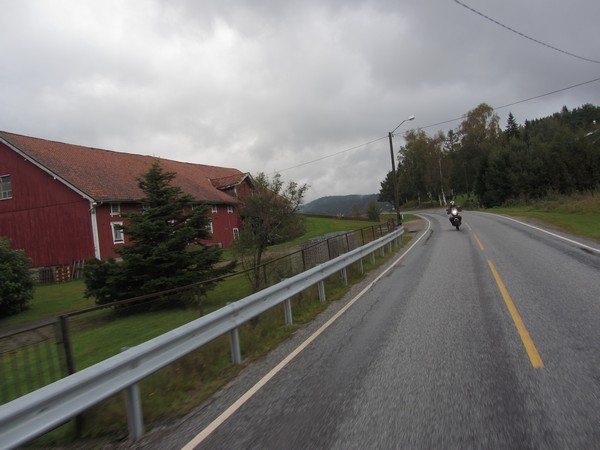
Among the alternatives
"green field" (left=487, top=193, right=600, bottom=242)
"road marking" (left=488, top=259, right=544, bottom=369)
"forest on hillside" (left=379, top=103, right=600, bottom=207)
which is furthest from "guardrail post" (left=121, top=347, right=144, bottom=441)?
"forest on hillside" (left=379, top=103, right=600, bottom=207)

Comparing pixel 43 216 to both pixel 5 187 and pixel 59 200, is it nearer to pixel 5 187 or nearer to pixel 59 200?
pixel 59 200

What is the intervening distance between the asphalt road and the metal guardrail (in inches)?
22.6

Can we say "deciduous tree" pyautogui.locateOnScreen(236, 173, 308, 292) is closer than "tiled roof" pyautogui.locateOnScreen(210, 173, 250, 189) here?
Yes

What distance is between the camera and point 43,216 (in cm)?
2886

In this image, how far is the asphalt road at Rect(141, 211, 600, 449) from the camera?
350 centimetres

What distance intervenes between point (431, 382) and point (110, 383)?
10.2ft

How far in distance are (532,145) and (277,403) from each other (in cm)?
7309

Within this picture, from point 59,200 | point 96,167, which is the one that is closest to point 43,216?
point 59,200

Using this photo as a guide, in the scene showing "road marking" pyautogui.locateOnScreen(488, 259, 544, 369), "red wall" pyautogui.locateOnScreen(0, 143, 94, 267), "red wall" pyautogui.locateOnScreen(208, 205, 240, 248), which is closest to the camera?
"road marking" pyautogui.locateOnScreen(488, 259, 544, 369)

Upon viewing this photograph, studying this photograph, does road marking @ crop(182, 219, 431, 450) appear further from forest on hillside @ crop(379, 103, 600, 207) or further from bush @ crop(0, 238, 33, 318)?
forest on hillside @ crop(379, 103, 600, 207)

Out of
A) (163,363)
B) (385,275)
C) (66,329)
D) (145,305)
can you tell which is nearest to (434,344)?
(163,363)

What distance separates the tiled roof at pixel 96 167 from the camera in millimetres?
28241

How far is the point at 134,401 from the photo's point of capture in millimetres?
4246

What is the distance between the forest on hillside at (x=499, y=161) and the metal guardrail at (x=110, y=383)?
53.1 meters
